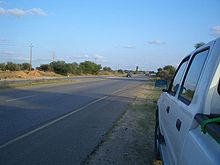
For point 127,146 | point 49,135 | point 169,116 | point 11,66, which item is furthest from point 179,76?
point 11,66

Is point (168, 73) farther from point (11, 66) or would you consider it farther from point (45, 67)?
point (11, 66)

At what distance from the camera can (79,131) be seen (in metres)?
10.3

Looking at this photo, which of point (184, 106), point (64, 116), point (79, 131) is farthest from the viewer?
point (64, 116)

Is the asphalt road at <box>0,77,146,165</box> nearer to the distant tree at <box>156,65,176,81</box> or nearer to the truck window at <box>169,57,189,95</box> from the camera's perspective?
the truck window at <box>169,57,189,95</box>

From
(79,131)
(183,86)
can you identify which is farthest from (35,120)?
(183,86)

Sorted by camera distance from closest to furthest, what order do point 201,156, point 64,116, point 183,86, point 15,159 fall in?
point 201,156
point 183,86
point 15,159
point 64,116

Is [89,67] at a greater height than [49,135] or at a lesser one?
greater

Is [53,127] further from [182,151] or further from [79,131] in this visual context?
[182,151]

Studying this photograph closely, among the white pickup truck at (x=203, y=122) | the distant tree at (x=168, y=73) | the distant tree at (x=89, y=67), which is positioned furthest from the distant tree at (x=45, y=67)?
the white pickup truck at (x=203, y=122)

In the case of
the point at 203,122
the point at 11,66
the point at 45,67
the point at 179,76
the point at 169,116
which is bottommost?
the point at 11,66

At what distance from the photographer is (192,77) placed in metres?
4.77

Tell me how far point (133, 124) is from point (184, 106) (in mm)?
8108

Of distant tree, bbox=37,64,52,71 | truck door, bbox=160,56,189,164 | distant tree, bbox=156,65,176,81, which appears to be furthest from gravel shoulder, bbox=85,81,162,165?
distant tree, bbox=37,64,52,71

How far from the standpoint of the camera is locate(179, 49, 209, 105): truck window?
431cm
